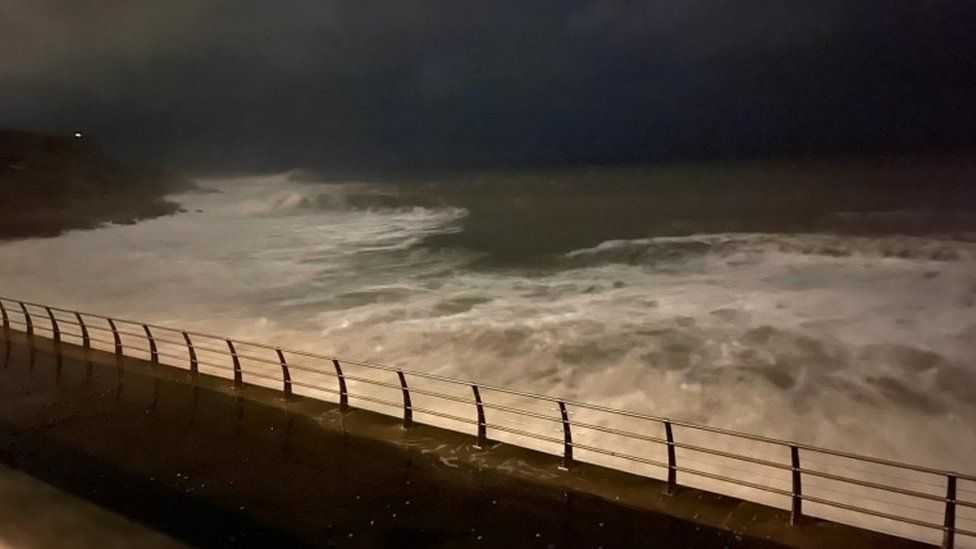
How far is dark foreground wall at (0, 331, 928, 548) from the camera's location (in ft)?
20.4

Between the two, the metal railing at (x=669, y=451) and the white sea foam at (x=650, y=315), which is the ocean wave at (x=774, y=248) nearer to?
the white sea foam at (x=650, y=315)

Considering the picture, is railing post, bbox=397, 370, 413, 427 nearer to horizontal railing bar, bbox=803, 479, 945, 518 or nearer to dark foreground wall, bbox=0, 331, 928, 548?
dark foreground wall, bbox=0, 331, 928, 548

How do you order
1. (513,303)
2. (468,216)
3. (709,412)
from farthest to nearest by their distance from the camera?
A: (468,216)
(513,303)
(709,412)

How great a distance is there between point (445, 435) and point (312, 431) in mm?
1664

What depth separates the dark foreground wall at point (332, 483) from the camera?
622cm

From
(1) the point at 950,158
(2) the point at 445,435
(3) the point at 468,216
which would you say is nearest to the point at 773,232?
(3) the point at 468,216

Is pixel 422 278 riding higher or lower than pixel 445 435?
lower

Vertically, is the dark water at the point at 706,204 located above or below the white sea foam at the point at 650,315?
below

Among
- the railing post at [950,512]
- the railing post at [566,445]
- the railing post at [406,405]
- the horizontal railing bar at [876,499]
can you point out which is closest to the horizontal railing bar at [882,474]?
the horizontal railing bar at [876,499]

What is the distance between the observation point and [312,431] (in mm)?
8969

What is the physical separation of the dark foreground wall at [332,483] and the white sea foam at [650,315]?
22.9ft

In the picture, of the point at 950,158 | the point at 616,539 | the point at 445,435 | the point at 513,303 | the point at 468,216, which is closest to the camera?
the point at 616,539

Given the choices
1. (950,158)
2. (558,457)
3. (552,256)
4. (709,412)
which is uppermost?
(558,457)

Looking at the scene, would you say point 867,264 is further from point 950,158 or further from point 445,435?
point 950,158
